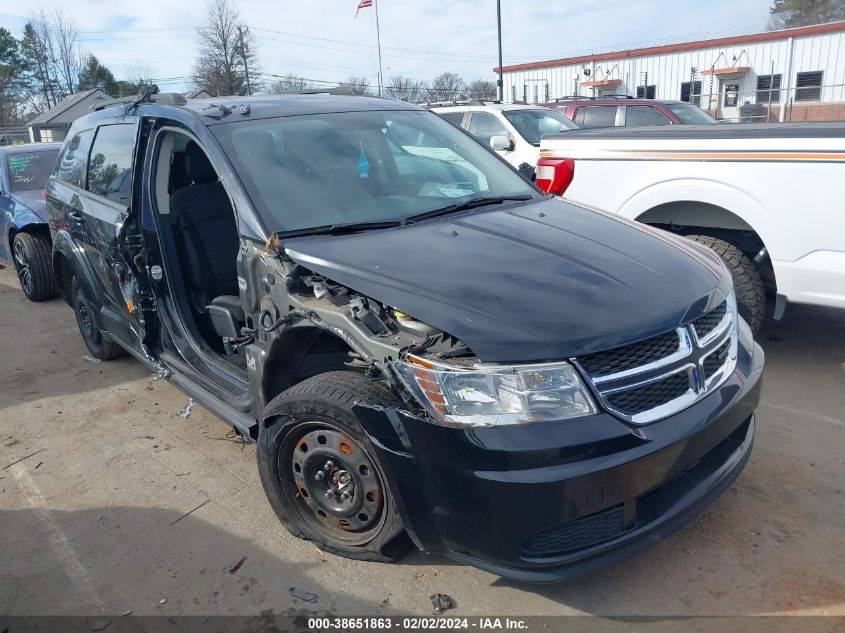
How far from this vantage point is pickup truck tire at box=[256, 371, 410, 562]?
258 cm

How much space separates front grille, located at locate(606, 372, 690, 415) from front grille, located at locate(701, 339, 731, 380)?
0.16 metres

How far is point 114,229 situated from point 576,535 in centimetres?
320

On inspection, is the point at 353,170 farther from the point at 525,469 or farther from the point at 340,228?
the point at 525,469

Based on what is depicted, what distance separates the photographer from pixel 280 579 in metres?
2.84

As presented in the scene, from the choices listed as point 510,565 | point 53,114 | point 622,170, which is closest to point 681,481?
point 510,565

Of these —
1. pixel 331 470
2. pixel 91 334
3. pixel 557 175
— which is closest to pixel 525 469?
pixel 331 470

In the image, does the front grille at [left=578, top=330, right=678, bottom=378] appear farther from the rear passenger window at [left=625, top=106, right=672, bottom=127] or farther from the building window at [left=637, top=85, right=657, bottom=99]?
the building window at [left=637, top=85, right=657, bottom=99]

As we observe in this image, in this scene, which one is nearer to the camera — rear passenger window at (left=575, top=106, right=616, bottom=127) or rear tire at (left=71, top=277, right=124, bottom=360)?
rear tire at (left=71, top=277, right=124, bottom=360)

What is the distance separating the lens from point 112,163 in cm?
445

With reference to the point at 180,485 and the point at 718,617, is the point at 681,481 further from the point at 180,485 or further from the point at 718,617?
the point at 180,485

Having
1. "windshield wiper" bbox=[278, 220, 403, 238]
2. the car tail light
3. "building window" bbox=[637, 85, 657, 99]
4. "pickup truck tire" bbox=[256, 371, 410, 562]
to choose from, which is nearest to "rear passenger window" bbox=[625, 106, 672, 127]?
the car tail light

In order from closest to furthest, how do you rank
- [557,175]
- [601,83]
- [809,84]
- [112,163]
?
[112,163] < [557,175] < [809,84] < [601,83]

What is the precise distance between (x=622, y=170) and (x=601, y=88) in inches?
1321

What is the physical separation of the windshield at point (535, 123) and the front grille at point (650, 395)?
7734mm
